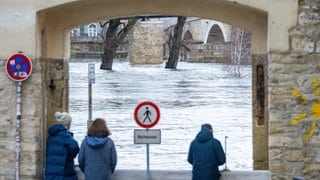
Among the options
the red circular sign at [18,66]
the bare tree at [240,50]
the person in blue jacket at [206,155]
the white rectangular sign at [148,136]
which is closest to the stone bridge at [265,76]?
the red circular sign at [18,66]

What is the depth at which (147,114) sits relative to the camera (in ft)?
36.9

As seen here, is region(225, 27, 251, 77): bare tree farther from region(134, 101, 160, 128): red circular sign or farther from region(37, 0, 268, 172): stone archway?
region(134, 101, 160, 128): red circular sign

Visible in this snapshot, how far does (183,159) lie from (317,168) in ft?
20.0

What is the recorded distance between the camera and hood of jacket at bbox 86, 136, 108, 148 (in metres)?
10.3

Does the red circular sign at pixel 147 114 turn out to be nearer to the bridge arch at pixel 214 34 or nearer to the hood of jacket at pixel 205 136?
the hood of jacket at pixel 205 136

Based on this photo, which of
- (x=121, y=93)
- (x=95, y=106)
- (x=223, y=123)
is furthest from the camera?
(x=121, y=93)

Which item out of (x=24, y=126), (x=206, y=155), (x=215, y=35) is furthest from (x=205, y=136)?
(x=215, y=35)

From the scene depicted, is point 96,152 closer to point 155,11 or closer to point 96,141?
point 96,141

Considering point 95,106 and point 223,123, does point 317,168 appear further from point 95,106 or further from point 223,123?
point 95,106

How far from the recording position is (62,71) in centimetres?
1258

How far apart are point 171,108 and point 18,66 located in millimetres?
16896

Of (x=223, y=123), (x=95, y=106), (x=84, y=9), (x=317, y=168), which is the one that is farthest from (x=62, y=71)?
(x=95, y=106)

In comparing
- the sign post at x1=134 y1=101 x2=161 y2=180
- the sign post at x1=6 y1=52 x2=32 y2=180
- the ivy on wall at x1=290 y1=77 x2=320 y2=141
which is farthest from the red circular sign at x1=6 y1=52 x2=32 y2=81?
the ivy on wall at x1=290 y1=77 x2=320 y2=141

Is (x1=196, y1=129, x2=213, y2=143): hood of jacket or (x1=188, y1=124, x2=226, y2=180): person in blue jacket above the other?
(x1=196, y1=129, x2=213, y2=143): hood of jacket
